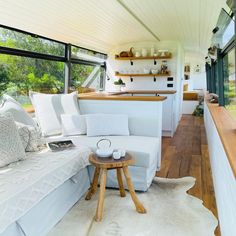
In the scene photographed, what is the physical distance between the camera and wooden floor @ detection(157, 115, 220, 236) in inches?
113

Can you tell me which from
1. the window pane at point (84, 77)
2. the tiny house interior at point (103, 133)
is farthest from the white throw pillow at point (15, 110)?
the window pane at point (84, 77)

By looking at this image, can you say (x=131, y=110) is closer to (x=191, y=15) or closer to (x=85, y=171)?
(x=85, y=171)

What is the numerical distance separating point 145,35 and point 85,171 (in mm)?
3976

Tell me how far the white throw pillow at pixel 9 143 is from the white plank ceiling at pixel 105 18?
148 centimetres

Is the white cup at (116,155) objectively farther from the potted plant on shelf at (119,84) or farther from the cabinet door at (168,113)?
the potted plant on shelf at (119,84)

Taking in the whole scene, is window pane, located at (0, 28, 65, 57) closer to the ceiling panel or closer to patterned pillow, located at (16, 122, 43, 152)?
patterned pillow, located at (16, 122, 43, 152)

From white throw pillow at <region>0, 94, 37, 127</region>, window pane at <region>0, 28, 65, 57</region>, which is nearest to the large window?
window pane at <region>0, 28, 65, 57</region>

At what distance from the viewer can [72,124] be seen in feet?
11.5

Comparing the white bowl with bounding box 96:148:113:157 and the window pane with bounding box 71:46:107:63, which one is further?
the window pane with bounding box 71:46:107:63

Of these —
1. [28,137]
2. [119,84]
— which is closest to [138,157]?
[28,137]

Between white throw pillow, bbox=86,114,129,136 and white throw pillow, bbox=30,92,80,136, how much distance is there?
40cm

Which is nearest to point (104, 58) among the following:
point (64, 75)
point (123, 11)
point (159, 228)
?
point (64, 75)

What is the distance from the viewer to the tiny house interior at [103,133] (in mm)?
2105

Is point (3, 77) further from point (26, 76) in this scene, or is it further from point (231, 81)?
point (231, 81)
